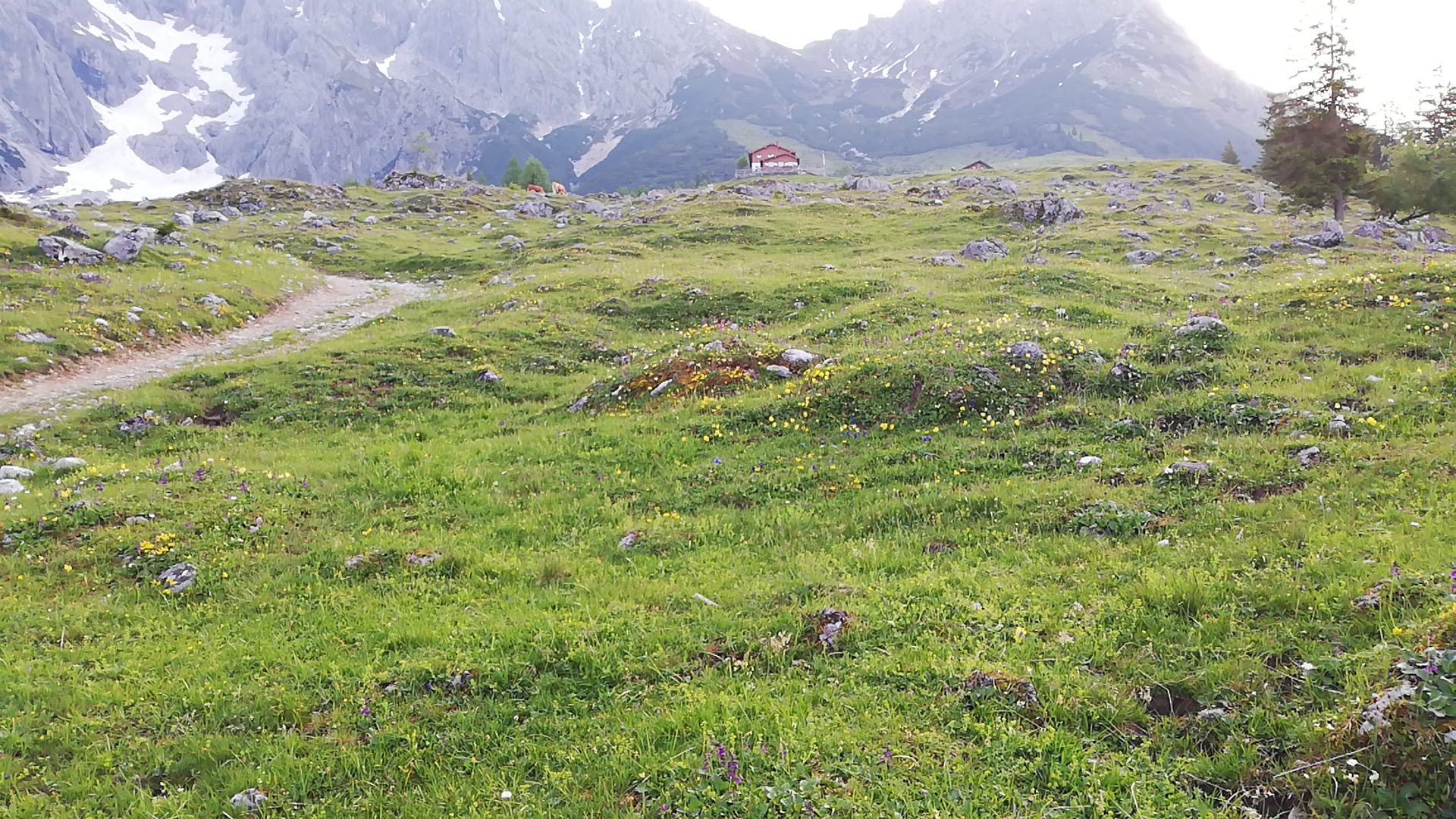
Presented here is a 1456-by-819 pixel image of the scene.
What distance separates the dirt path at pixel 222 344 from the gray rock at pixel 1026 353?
2337 centimetres

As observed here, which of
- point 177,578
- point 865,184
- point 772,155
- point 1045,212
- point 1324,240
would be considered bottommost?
point 177,578

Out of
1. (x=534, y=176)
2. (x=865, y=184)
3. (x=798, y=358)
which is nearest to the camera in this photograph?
(x=798, y=358)

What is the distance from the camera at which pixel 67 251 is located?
33.1 meters

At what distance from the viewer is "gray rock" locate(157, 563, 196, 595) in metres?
10.1

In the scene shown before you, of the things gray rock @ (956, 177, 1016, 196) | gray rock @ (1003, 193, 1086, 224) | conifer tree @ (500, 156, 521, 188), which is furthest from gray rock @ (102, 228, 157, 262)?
conifer tree @ (500, 156, 521, 188)

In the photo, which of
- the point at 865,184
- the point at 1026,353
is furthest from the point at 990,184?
the point at 1026,353

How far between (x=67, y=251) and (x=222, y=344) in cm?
1358

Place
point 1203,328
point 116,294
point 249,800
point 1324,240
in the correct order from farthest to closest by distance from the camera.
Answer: point 1324,240 → point 116,294 → point 1203,328 → point 249,800

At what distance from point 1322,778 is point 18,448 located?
2194cm

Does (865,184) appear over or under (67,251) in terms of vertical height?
over

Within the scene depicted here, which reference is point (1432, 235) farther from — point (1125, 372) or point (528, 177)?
point (528, 177)

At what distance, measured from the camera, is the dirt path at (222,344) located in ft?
64.0

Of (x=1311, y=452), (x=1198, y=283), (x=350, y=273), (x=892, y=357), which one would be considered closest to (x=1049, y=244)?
(x=1198, y=283)

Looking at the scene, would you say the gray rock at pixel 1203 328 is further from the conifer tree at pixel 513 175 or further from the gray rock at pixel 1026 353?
the conifer tree at pixel 513 175
